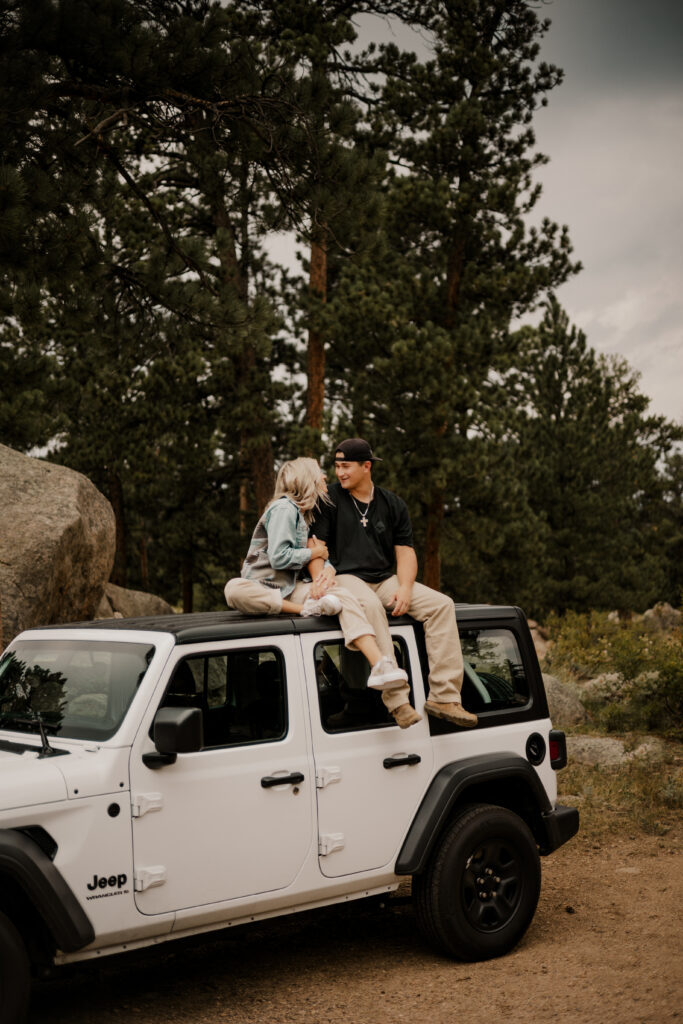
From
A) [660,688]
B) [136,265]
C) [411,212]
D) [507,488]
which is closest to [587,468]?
[507,488]

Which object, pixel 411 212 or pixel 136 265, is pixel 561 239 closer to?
pixel 411 212

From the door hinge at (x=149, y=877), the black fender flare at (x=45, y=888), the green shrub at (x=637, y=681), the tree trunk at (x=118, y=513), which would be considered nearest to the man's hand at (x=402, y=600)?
the door hinge at (x=149, y=877)

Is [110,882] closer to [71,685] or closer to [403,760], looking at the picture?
[71,685]

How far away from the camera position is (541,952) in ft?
19.1

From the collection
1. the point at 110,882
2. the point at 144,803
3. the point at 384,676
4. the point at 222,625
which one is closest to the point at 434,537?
the point at 384,676

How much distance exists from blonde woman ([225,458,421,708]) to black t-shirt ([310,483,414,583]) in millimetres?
125

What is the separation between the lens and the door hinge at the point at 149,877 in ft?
14.4

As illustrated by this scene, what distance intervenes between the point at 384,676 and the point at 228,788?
38.1 inches

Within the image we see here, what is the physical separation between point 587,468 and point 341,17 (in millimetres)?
18421

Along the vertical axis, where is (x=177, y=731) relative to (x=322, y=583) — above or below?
below

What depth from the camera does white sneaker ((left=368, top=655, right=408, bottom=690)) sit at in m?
5.15

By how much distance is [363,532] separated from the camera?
6.01 metres

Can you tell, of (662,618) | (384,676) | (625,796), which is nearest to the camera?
(384,676)

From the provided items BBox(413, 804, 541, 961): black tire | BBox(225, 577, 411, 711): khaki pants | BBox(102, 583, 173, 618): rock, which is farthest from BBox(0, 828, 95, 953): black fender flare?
BBox(102, 583, 173, 618): rock
